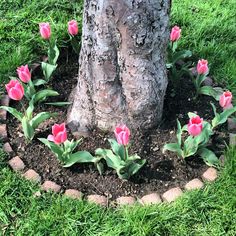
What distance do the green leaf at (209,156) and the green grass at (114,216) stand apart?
17 cm

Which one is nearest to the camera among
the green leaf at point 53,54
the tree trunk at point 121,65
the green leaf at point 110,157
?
the tree trunk at point 121,65

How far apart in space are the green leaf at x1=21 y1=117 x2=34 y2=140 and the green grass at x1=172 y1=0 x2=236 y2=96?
142 centimetres

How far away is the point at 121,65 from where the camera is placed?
2715 mm

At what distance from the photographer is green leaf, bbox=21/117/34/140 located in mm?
2804

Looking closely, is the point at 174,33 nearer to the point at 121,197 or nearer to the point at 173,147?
the point at 173,147

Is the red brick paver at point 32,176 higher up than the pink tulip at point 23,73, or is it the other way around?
the pink tulip at point 23,73

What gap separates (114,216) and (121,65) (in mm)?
846

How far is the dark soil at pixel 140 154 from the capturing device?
2.75 m

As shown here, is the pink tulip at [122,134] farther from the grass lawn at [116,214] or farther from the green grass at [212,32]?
the green grass at [212,32]

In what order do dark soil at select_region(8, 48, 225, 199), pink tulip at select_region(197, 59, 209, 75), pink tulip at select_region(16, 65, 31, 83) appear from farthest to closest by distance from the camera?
pink tulip at select_region(197, 59, 209, 75)
pink tulip at select_region(16, 65, 31, 83)
dark soil at select_region(8, 48, 225, 199)

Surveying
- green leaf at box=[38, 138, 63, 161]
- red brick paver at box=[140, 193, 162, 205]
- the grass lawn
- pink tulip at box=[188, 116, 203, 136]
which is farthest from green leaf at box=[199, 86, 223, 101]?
green leaf at box=[38, 138, 63, 161]

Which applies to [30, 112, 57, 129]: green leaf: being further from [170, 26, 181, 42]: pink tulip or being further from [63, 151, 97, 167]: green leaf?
[170, 26, 181, 42]: pink tulip

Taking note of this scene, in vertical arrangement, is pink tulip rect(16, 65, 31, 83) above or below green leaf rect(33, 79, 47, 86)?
above

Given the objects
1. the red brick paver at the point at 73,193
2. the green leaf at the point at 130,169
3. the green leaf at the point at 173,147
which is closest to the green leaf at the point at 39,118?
the red brick paver at the point at 73,193
